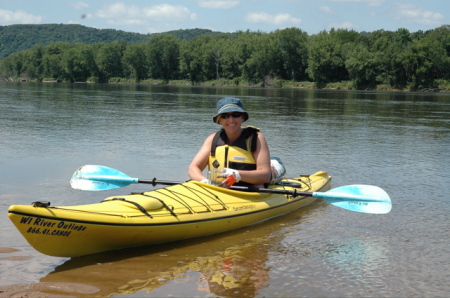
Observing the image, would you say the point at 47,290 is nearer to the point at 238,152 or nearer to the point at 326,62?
the point at 238,152

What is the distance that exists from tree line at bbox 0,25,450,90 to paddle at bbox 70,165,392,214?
239 feet

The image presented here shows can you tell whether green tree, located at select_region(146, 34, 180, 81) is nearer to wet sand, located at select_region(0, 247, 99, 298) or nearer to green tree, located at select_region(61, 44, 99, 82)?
green tree, located at select_region(61, 44, 99, 82)

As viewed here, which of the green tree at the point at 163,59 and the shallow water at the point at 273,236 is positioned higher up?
the green tree at the point at 163,59

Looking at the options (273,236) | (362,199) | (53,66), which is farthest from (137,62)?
(273,236)

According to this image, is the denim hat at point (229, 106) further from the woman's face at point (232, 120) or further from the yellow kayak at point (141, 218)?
the yellow kayak at point (141, 218)

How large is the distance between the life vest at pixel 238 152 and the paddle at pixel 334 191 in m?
0.31

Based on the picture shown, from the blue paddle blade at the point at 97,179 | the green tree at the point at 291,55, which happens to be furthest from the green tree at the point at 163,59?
the blue paddle blade at the point at 97,179

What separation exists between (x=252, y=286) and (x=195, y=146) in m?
9.24

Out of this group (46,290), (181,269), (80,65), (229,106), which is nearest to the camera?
(46,290)

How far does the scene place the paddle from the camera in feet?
23.4

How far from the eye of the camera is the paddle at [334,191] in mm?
7137

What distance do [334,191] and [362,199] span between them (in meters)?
0.40

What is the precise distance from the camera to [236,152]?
22.8ft

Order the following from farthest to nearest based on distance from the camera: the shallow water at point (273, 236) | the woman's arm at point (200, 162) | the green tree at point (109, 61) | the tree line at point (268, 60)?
the green tree at point (109, 61)
the tree line at point (268, 60)
the woman's arm at point (200, 162)
the shallow water at point (273, 236)
